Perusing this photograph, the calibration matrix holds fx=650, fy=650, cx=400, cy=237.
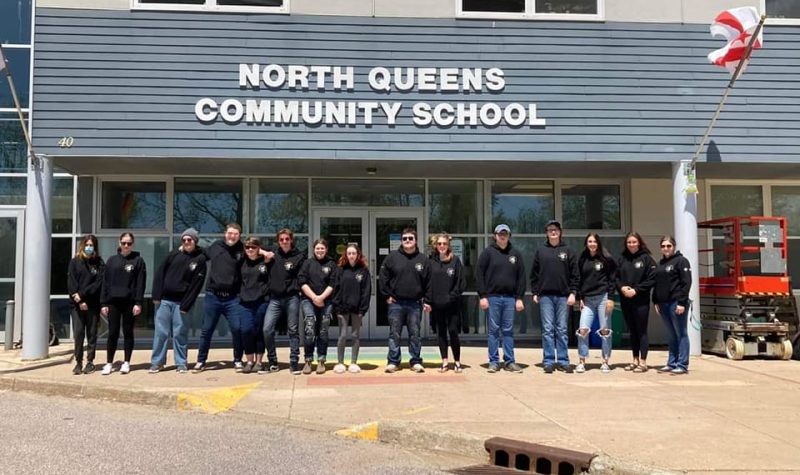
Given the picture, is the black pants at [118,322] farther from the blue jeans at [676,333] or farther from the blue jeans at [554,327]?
the blue jeans at [676,333]

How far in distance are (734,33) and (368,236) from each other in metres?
6.66

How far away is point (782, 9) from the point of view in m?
10.8

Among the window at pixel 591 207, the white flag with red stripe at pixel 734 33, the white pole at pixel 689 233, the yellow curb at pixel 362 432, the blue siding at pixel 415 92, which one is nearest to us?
the yellow curb at pixel 362 432

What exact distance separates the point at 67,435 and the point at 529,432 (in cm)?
407

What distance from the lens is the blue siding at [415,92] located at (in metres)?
9.55

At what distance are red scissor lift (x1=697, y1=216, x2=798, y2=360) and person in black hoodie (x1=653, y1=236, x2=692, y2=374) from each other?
1866 millimetres

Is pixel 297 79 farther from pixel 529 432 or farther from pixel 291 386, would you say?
pixel 529 432

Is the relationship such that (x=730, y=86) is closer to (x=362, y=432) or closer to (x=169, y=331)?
(x=362, y=432)

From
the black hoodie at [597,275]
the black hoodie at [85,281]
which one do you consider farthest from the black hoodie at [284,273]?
the black hoodie at [597,275]

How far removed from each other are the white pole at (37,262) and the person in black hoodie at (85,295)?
3.90ft

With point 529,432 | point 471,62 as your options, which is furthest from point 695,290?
point 529,432

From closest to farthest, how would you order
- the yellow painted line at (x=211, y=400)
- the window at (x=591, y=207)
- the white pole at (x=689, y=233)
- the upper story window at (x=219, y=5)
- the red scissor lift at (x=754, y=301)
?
1. the yellow painted line at (x=211, y=400)
2. the upper story window at (x=219, y=5)
3. the red scissor lift at (x=754, y=301)
4. the white pole at (x=689, y=233)
5. the window at (x=591, y=207)

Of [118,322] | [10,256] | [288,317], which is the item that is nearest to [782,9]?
[288,317]

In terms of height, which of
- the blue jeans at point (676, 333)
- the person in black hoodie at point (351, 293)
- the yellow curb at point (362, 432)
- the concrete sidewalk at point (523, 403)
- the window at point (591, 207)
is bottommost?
the yellow curb at point (362, 432)
